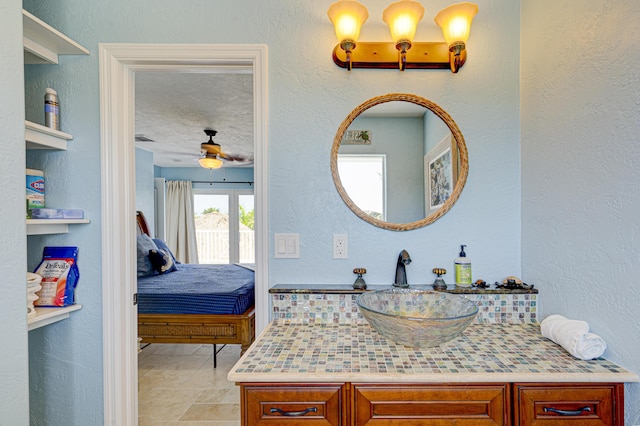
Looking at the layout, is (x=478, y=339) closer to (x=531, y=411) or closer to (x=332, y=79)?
(x=531, y=411)

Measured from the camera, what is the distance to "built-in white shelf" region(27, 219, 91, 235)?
134 centimetres

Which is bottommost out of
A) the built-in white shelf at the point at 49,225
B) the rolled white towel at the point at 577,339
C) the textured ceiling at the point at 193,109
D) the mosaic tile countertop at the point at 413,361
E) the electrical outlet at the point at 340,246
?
the mosaic tile countertop at the point at 413,361

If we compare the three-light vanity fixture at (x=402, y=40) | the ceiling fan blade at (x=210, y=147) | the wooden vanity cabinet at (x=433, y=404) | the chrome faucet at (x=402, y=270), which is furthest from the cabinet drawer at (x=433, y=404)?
the ceiling fan blade at (x=210, y=147)

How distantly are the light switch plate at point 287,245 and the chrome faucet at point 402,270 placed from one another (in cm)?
48

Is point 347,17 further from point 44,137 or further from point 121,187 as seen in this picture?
point 44,137

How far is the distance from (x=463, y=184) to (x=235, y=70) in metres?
1.27

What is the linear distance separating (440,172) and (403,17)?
705mm

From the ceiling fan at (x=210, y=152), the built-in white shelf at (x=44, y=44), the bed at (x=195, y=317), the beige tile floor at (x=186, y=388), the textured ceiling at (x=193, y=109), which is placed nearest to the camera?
the built-in white shelf at (x=44, y=44)

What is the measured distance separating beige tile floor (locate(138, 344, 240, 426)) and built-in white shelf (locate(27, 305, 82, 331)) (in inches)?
42.5

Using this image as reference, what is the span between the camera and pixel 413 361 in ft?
3.65

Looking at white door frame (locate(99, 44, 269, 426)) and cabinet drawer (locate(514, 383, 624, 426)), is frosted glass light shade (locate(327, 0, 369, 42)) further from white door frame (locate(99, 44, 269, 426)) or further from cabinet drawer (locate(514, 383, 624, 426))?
cabinet drawer (locate(514, 383, 624, 426))

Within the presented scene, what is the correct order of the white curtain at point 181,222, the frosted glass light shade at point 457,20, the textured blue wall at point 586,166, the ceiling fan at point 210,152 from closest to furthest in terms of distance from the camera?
the textured blue wall at point 586,166 < the frosted glass light shade at point 457,20 < the ceiling fan at point 210,152 < the white curtain at point 181,222

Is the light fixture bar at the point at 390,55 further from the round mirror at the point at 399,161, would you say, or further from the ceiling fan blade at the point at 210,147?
the ceiling fan blade at the point at 210,147

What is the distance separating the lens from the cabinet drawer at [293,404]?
1038 millimetres
